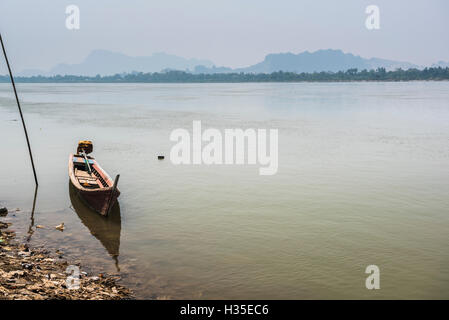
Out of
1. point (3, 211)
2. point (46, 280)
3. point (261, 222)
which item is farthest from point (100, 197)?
point (261, 222)

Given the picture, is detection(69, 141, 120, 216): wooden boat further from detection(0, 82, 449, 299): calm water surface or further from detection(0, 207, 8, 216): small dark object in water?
detection(0, 207, 8, 216): small dark object in water

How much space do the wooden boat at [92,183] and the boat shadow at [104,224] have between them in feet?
1.14

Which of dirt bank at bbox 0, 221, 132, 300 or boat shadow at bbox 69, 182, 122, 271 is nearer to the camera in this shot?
dirt bank at bbox 0, 221, 132, 300

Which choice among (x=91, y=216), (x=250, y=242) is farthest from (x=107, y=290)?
(x=91, y=216)

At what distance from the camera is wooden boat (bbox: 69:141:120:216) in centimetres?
1750

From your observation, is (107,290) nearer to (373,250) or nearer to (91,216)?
(91,216)

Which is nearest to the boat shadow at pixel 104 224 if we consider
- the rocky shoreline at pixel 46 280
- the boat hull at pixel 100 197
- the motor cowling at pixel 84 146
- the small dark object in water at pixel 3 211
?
the boat hull at pixel 100 197

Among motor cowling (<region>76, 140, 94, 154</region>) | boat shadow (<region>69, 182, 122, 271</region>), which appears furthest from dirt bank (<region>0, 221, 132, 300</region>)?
motor cowling (<region>76, 140, 94, 154</region>)

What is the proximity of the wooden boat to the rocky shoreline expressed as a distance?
3633mm

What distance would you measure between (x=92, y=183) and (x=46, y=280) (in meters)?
9.88

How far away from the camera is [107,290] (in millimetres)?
11719

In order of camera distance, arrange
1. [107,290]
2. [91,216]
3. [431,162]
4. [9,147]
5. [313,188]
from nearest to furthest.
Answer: [107,290] < [91,216] < [313,188] < [431,162] < [9,147]

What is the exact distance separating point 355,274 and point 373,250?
2.12 m

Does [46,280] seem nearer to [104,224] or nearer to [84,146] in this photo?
[104,224]
